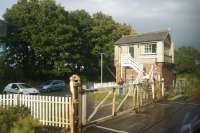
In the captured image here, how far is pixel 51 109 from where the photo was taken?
414 centimetres

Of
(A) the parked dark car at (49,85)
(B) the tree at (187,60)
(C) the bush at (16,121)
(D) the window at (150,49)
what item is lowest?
(C) the bush at (16,121)

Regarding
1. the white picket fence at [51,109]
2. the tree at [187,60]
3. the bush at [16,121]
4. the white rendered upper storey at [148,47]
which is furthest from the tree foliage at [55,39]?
the white picket fence at [51,109]

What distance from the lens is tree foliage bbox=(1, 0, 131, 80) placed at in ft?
5.54

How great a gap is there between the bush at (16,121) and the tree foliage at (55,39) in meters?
1.52

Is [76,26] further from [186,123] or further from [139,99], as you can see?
[139,99]

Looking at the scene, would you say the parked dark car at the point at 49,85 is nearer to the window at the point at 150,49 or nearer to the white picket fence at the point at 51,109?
the window at the point at 150,49

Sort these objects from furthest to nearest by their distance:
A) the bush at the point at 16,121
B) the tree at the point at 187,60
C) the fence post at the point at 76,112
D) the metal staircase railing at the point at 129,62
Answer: the fence post at the point at 76,112 < the bush at the point at 16,121 < the metal staircase railing at the point at 129,62 < the tree at the point at 187,60

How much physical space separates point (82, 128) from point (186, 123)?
257cm

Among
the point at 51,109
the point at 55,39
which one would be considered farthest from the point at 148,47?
the point at 51,109

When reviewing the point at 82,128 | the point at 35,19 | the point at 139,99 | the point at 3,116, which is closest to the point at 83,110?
the point at 82,128

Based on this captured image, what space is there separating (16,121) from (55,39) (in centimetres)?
175

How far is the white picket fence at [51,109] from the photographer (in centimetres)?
366

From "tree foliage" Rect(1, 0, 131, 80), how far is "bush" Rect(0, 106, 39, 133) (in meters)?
1.52

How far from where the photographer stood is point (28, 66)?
1.65m
